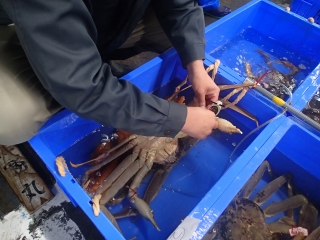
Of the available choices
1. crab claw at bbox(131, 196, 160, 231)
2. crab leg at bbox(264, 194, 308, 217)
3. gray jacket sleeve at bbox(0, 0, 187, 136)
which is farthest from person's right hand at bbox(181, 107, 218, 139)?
crab leg at bbox(264, 194, 308, 217)

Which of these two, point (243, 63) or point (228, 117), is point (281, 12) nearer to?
point (243, 63)

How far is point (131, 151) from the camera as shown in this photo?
96cm

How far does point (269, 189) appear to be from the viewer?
987 millimetres

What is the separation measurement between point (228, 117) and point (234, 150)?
0.14 m

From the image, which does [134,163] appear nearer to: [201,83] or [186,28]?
[201,83]

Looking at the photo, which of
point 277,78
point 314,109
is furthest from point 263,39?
point 314,109

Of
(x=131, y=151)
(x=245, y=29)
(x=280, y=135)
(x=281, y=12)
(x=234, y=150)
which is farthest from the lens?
(x=245, y=29)

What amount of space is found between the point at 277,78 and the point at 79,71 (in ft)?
3.41

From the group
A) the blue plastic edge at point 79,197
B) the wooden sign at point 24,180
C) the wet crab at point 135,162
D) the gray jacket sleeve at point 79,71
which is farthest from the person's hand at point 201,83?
the wooden sign at point 24,180

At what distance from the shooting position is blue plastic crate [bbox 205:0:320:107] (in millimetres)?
1325

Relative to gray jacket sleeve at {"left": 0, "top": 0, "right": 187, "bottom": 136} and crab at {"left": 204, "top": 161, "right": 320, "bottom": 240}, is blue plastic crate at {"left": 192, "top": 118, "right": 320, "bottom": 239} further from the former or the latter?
gray jacket sleeve at {"left": 0, "top": 0, "right": 187, "bottom": 136}

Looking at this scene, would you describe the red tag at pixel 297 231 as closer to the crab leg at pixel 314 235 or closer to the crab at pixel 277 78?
the crab leg at pixel 314 235

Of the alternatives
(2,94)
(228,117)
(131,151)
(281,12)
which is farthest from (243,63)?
(2,94)

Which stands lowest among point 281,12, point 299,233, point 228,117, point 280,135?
point 299,233
